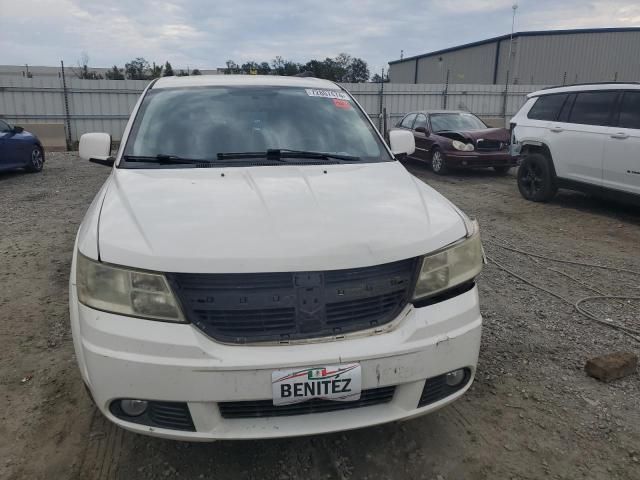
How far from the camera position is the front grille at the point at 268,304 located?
6.40 ft

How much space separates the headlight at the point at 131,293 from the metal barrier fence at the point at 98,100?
1624cm

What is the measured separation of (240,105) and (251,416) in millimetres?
Result: 2155

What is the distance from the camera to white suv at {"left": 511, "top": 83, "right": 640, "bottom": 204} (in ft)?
22.1

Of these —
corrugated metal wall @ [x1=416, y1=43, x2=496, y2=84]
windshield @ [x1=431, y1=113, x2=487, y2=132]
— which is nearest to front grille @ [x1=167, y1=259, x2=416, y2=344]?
windshield @ [x1=431, y1=113, x2=487, y2=132]

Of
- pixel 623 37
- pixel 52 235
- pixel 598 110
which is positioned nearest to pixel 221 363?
pixel 52 235

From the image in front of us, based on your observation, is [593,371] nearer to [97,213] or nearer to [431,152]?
[97,213]

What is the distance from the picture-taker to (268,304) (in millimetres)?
1961

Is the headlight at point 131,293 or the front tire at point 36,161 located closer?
the headlight at point 131,293

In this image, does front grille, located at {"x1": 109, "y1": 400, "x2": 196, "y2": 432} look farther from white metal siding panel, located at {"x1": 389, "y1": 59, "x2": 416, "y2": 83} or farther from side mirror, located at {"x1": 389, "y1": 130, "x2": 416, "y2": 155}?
white metal siding panel, located at {"x1": 389, "y1": 59, "x2": 416, "y2": 83}

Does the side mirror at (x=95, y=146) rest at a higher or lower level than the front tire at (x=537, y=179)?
higher

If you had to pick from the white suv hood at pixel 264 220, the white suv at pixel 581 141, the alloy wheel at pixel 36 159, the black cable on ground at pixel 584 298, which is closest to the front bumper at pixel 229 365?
the white suv hood at pixel 264 220

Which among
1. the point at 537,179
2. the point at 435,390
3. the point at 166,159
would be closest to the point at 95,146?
the point at 166,159

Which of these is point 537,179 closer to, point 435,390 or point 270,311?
point 435,390

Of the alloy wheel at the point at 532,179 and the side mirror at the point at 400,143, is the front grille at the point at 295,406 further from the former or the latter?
the alloy wheel at the point at 532,179
